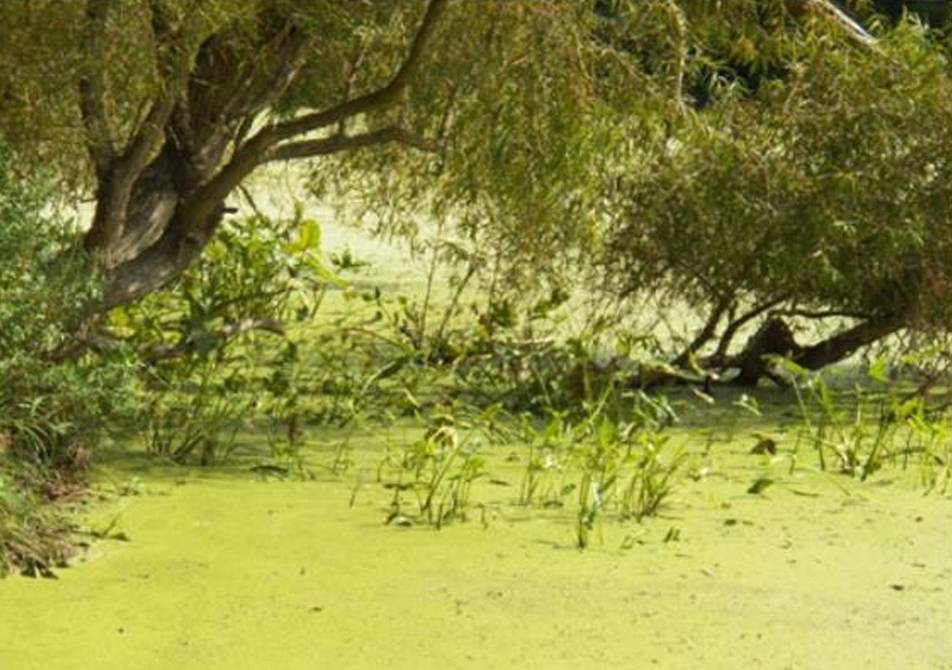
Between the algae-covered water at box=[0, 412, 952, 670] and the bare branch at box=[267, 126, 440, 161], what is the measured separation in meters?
0.87

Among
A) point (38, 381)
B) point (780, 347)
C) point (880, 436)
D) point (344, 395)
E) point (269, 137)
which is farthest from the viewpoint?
point (780, 347)

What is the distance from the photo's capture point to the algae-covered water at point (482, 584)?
11.8ft

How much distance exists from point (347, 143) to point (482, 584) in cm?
166

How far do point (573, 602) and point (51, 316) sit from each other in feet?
3.81

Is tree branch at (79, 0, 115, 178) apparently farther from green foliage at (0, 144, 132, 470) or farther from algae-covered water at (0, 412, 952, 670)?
algae-covered water at (0, 412, 952, 670)

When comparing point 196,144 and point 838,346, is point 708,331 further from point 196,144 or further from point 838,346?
point 196,144

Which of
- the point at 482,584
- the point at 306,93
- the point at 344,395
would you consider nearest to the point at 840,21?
the point at 306,93

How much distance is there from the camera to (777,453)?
526 cm

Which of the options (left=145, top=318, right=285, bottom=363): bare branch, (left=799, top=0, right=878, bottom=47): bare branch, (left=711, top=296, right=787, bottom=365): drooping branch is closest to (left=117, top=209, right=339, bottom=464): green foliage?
(left=145, top=318, right=285, bottom=363): bare branch

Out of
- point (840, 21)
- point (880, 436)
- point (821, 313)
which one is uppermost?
point (840, 21)

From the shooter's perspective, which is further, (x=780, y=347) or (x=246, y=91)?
(x=780, y=347)

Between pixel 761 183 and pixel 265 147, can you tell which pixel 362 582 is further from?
pixel 761 183

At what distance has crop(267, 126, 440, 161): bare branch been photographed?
5367 mm

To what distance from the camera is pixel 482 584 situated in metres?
3.98
